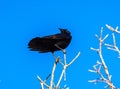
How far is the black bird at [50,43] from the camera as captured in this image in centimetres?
438

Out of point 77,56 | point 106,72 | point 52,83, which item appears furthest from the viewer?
point 77,56

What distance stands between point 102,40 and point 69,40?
1.03 metres

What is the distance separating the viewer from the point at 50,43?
4.43 metres

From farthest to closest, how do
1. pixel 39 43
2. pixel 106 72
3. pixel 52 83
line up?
pixel 39 43 < pixel 52 83 < pixel 106 72

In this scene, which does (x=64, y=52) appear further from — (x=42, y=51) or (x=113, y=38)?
(x=113, y=38)

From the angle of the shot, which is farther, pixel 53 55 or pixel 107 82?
pixel 53 55

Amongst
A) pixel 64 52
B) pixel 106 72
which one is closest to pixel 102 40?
pixel 106 72

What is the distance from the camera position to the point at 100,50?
146 inches

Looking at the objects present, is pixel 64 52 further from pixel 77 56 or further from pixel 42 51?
pixel 42 51

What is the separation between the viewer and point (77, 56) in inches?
164

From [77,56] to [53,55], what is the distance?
420 mm

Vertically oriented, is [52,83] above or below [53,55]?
below

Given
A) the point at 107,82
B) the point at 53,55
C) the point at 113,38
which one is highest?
the point at 53,55

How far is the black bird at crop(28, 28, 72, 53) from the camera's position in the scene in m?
4.38
